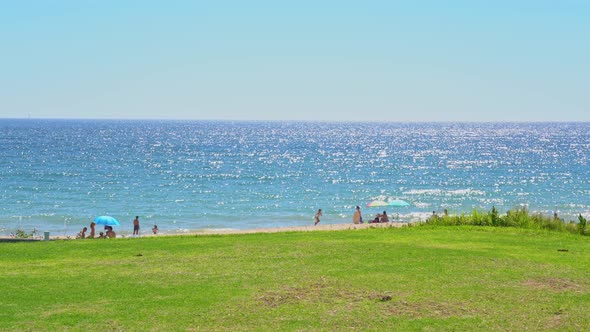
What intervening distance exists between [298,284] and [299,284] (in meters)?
0.03

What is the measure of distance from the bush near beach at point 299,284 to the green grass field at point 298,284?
0.03 m

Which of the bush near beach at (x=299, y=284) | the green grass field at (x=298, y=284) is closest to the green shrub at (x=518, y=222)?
the bush near beach at (x=299, y=284)

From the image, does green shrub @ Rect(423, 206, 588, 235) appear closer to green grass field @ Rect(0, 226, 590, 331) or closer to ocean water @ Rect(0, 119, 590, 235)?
green grass field @ Rect(0, 226, 590, 331)

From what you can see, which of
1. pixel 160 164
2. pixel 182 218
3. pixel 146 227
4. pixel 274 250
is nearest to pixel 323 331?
pixel 274 250

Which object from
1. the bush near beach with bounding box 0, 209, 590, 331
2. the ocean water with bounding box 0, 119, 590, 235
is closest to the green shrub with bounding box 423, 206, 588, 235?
the bush near beach with bounding box 0, 209, 590, 331

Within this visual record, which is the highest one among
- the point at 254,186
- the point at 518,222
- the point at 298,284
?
the point at 298,284

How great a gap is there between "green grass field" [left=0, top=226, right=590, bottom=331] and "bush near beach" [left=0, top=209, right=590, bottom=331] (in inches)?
1.1

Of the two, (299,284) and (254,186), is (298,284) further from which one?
(254,186)

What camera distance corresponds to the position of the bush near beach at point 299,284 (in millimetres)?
15258

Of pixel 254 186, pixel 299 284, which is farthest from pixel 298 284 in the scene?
pixel 254 186

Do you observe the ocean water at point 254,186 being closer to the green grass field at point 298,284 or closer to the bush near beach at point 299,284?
the bush near beach at point 299,284

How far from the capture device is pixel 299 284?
712 inches

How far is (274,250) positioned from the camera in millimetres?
22531

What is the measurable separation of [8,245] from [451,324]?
15.2 metres
